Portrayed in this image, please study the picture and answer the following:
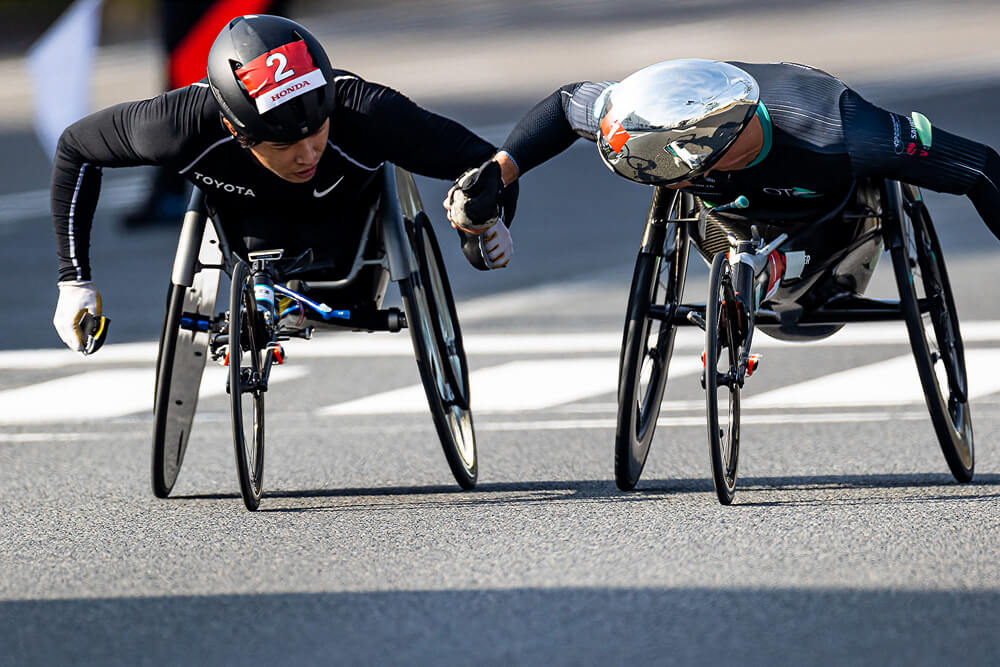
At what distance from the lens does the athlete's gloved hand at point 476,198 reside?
5836 millimetres

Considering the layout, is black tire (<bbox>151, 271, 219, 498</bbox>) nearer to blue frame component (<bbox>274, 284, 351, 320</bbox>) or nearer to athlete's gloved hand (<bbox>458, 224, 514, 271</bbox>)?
blue frame component (<bbox>274, 284, 351, 320</bbox>)

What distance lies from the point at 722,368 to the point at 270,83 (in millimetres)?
1813

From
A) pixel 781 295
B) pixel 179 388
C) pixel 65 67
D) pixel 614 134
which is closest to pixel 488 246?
pixel 614 134

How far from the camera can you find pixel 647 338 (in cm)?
630

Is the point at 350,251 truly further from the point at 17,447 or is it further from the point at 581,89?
the point at 17,447

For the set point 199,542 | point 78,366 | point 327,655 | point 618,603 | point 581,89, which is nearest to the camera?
point 327,655

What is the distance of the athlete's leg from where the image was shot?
18.8ft

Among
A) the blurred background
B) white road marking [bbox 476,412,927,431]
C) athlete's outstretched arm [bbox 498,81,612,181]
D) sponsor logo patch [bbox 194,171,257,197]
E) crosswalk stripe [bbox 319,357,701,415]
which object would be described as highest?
athlete's outstretched arm [bbox 498,81,612,181]

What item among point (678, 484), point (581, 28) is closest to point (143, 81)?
point (581, 28)

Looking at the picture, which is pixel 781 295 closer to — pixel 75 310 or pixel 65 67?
pixel 75 310

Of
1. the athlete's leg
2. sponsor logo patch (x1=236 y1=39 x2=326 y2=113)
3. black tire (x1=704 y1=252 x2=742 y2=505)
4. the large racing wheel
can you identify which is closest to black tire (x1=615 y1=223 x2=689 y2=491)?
the large racing wheel

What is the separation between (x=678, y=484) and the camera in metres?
6.63

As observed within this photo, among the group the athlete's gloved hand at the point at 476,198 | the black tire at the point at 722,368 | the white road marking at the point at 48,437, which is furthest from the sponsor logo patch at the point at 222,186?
the white road marking at the point at 48,437

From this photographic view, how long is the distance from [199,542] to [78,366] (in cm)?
434
